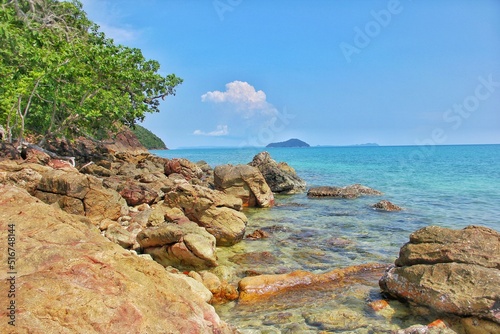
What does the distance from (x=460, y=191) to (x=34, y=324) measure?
33970 millimetres

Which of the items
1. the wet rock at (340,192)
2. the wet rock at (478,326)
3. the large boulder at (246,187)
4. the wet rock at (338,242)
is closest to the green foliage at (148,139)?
the wet rock at (340,192)

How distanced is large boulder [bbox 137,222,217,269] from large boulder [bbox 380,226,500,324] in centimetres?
489

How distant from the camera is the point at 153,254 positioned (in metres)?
10.7

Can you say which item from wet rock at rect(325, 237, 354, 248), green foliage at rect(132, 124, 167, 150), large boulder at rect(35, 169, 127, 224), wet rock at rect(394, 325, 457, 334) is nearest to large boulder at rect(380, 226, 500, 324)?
wet rock at rect(394, 325, 457, 334)

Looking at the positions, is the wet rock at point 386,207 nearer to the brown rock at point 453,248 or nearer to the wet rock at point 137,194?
the brown rock at point 453,248

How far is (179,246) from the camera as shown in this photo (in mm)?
10320

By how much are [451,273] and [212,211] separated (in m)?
8.96

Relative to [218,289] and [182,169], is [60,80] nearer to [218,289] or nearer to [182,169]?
[182,169]

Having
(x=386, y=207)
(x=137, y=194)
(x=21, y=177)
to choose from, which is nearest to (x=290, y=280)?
(x=137, y=194)

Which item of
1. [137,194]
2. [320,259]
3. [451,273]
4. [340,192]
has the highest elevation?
[137,194]

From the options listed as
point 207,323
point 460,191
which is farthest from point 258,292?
point 460,191

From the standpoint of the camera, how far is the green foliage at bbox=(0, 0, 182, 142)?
61.5ft

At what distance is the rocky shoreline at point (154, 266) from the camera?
4168mm

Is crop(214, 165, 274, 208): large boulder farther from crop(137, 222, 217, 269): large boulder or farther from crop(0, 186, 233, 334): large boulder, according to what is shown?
crop(0, 186, 233, 334): large boulder
